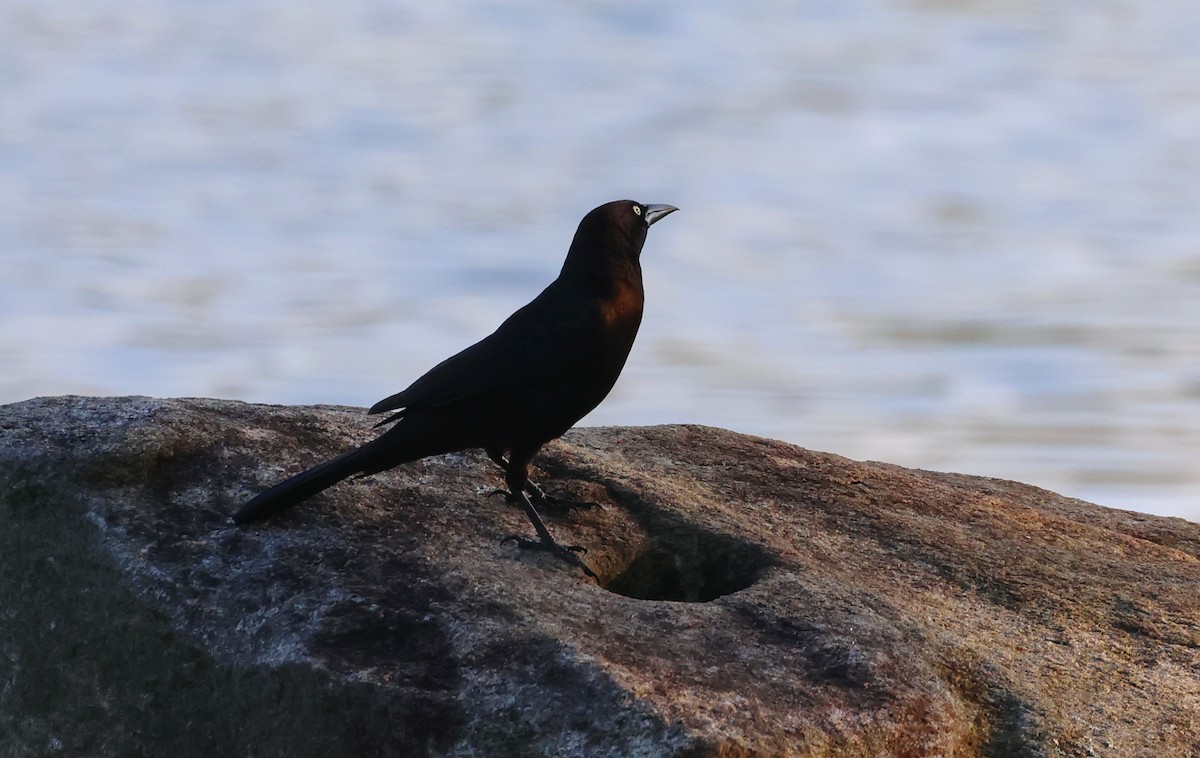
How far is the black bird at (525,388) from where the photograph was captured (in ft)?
17.1

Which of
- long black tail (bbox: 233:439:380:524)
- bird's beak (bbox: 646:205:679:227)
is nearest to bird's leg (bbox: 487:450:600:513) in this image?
long black tail (bbox: 233:439:380:524)

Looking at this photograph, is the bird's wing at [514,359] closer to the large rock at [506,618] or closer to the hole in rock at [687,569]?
the large rock at [506,618]

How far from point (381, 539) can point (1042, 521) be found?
10.5 feet

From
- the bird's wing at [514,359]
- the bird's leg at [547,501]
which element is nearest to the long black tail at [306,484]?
the bird's wing at [514,359]

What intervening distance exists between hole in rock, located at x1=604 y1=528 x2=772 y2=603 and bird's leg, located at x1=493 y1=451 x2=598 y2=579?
0.25 meters

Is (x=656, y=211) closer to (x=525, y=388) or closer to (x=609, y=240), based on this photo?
(x=609, y=240)

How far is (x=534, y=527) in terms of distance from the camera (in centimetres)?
537

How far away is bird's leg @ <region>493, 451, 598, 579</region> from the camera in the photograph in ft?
17.1

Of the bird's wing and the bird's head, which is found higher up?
the bird's head


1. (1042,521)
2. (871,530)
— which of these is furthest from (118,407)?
(1042,521)

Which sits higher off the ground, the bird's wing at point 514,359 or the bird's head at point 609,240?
the bird's head at point 609,240

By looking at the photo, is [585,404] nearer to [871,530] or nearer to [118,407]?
[871,530]

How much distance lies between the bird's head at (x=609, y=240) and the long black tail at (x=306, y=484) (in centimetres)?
120

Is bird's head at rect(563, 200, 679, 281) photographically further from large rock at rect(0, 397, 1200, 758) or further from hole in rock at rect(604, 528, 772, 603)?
hole in rock at rect(604, 528, 772, 603)
